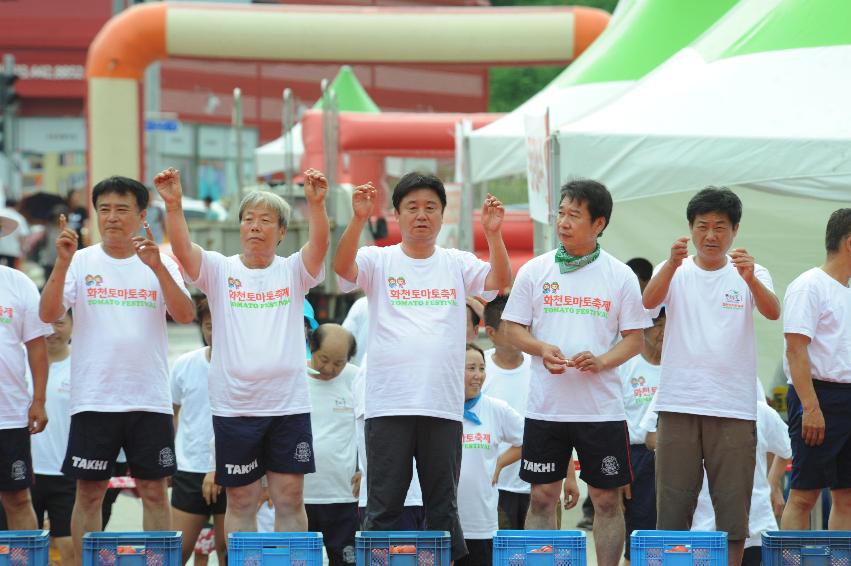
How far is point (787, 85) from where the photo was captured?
815 cm

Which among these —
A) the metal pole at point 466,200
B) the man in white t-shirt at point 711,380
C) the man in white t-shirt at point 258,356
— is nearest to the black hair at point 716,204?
the man in white t-shirt at point 711,380

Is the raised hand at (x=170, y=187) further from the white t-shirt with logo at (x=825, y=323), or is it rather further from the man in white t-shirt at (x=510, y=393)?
the white t-shirt with logo at (x=825, y=323)

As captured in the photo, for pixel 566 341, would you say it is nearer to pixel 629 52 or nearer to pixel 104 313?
pixel 104 313

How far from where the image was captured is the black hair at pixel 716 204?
6.26 m

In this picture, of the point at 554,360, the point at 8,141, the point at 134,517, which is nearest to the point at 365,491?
the point at 554,360

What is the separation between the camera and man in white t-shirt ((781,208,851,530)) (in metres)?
6.56

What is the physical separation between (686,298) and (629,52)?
20.9 feet

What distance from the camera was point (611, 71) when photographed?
12.2 metres

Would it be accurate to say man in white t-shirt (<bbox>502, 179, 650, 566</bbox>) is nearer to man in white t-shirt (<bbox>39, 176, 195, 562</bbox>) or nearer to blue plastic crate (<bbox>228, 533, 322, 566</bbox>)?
blue plastic crate (<bbox>228, 533, 322, 566</bbox>)

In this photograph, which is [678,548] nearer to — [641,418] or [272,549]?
[272,549]

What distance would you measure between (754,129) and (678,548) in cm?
326

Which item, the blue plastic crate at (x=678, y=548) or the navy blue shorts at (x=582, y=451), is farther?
the navy blue shorts at (x=582, y=451)

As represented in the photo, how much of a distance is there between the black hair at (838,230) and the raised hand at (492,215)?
173 cm

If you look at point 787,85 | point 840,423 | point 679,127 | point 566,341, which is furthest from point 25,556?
point 787,85
